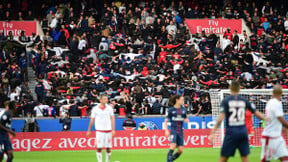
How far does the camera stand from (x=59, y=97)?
2798cm

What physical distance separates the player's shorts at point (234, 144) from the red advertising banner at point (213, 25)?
25.1 meters

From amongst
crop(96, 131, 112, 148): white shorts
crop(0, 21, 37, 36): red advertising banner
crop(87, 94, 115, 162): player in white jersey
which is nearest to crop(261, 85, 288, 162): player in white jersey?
crop(87, 94, 115, 162): player in white jersey

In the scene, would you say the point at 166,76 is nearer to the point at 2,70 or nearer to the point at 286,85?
the point at 286,85

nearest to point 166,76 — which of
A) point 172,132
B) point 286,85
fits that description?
point 286,85

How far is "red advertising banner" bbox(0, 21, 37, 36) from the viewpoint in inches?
1332

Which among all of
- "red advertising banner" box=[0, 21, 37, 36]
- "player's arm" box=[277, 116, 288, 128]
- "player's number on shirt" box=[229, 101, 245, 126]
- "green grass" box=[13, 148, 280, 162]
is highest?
"red advertising banner" box=[0, 21, 37, 36]

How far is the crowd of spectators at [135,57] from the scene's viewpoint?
27844 millimetres

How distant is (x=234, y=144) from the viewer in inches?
446

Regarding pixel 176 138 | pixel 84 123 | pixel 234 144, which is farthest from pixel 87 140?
pixel 234 144

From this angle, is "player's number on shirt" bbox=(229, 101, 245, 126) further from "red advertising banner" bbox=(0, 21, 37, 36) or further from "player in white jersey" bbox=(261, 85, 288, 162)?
"red advertising banner" bbox=(0, 21, 37, 36)

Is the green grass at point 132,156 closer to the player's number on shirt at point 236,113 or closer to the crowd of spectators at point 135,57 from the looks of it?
the crowd of spectators at point 135,57

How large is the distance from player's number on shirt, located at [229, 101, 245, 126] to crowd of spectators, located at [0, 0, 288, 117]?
1537cm

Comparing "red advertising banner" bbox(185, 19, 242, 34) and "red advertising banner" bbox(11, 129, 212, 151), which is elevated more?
"red advertising banner" bbox(185, 19, 242, 34)

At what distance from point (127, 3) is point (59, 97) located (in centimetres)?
1129
